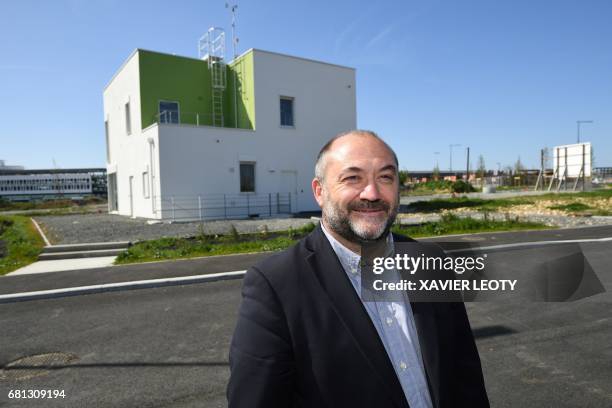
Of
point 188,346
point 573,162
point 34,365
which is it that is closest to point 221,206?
point 188,346

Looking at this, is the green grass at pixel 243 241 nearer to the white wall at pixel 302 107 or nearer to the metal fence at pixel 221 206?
the metal fence at pixel 221 206

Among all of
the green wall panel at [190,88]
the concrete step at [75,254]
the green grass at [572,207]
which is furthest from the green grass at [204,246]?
the green grass at [572,207]

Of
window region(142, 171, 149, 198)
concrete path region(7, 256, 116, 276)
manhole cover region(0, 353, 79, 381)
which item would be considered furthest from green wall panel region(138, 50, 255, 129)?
manhole cover region(0, 353, 79, 381)

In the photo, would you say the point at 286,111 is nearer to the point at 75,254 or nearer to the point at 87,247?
the point at 87,247

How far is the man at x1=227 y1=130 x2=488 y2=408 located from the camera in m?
1.55

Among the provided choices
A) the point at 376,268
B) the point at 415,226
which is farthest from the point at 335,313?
the point at 415,226

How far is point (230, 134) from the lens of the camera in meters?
22.6

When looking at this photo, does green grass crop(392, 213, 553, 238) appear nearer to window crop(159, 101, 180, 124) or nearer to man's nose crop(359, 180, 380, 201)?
man's nose crop(359, 180, 380, 201)

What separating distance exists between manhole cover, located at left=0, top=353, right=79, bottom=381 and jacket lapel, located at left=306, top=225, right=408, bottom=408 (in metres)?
4.21

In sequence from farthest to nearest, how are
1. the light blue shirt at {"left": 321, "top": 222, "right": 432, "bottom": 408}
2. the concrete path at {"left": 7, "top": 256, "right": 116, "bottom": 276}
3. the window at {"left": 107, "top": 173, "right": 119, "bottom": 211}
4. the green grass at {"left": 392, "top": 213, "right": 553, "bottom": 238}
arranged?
the window at {"left": 107, "top": 173, "right": 119, "bottom": 211}, the green grass at {"left": 392, "top": 213, "right": 553, "bottom": 238}, the concrete path at {"left": 7, "top": 256, "right": 116, "bottom": 276}, the light blue shirt at {"left": 321, "top": 222, "right": 432, "bottom": 408}

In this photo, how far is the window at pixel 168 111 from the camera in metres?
24.3

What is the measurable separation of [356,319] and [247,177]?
879 inches

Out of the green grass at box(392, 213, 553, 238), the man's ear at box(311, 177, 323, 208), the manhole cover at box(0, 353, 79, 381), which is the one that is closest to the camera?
the man's ear at box(311, 177, 323, 208)

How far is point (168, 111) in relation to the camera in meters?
24.4
